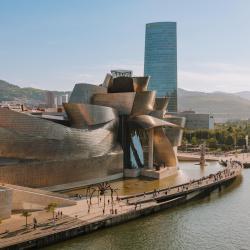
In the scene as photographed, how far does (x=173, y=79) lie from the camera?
195 metres

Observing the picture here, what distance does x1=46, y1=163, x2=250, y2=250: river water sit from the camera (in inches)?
A: 1220

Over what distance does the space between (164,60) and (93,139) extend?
149865mm

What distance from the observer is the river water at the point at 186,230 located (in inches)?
1220

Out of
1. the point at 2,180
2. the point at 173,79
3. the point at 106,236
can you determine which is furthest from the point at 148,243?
the point at 173,79

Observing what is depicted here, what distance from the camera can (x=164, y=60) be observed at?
194 m

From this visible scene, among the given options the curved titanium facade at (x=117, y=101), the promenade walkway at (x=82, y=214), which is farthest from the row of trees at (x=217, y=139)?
the promenade walkway at (x=82, y=214)

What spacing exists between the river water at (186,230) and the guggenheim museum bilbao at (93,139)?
5.96 metres

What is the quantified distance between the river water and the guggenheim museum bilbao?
19.5 feet

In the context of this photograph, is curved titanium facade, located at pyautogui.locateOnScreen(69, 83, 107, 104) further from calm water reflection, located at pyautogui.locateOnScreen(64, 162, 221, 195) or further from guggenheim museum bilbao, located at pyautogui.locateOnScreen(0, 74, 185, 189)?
calm water reflection, located at pyautogui.locateOnScreen(64, 162, 221, 195)

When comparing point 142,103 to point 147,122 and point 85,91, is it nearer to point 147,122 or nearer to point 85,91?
point 147,122

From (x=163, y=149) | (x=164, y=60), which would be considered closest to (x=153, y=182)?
(x=163, y=149)

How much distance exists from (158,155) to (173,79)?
451 feet

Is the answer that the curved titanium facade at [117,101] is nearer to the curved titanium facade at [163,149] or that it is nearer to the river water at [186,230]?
the curved titanium facade at [163,149]

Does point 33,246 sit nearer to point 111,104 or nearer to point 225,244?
point 225,244
